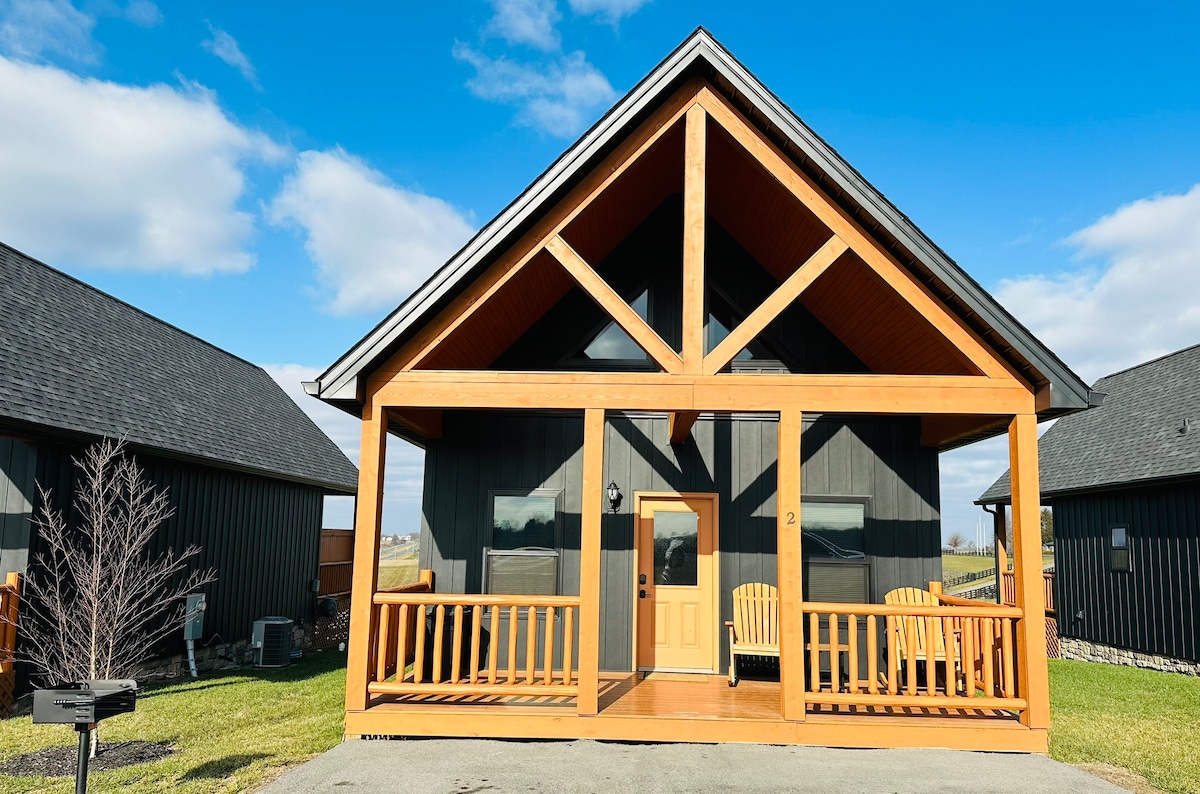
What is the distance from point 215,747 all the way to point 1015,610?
7.26 metres

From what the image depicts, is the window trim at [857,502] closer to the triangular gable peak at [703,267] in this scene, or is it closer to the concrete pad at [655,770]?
the triangular gable peak at [703,267]

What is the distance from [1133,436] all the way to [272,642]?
16.6m

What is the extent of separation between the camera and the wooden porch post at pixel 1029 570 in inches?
244

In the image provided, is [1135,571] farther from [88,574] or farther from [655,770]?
[88,574]

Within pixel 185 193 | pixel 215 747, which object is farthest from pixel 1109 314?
pixel 215 747

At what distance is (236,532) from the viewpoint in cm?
1328

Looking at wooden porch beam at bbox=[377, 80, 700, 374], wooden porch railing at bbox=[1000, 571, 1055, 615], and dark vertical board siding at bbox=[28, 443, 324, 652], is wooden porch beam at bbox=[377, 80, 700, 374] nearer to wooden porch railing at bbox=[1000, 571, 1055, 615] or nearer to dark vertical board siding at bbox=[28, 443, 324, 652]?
dark vertical board siding at bbox=[28, 443, 324, 652]

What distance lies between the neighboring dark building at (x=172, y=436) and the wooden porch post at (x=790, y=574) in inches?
320

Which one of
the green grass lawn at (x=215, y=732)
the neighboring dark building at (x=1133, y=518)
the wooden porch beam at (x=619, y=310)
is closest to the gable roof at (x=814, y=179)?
the wooden porch beam at (x=619, y=310)

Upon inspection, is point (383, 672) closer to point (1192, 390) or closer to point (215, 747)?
point (215, 747)

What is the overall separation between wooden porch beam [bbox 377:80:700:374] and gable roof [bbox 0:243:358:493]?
502cm

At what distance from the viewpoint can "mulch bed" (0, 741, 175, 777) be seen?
20.5 feet

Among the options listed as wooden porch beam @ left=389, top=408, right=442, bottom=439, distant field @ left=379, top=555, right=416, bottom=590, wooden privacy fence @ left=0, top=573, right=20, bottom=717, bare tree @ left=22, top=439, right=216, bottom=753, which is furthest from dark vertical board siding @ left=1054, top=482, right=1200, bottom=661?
distant field @ left=379, top=555, right=416, bottom=590

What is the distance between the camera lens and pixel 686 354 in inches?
266
